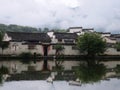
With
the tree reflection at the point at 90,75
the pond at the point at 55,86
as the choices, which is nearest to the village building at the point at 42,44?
the tree reflection at the point at 90,75

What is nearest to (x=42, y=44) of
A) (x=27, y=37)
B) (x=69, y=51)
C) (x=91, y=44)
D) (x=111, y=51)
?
(x=27, y=37)

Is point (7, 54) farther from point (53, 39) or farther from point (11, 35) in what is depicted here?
point (53, 39)

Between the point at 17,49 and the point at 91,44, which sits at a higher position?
the point at 91,44

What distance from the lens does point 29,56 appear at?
37062 millimetres

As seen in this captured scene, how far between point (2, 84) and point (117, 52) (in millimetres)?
27894

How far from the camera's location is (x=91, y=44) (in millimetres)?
37719

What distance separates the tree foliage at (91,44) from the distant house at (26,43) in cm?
402

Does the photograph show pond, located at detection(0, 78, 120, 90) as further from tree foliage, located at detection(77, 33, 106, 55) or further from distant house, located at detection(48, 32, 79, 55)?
distant house, located at detection(48, 32, 79, 55)

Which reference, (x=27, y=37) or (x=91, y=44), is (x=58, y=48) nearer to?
(x=91, y=44)

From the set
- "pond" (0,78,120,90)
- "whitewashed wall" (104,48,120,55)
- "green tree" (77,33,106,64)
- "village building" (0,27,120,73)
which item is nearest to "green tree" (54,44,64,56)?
"village building" (0,27,120,73)

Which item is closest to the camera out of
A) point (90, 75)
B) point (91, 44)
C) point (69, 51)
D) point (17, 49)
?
point (90, 75)

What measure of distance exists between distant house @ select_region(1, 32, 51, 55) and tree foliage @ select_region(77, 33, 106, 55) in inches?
158

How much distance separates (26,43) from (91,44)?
697 centimetres

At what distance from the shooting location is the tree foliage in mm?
37750
